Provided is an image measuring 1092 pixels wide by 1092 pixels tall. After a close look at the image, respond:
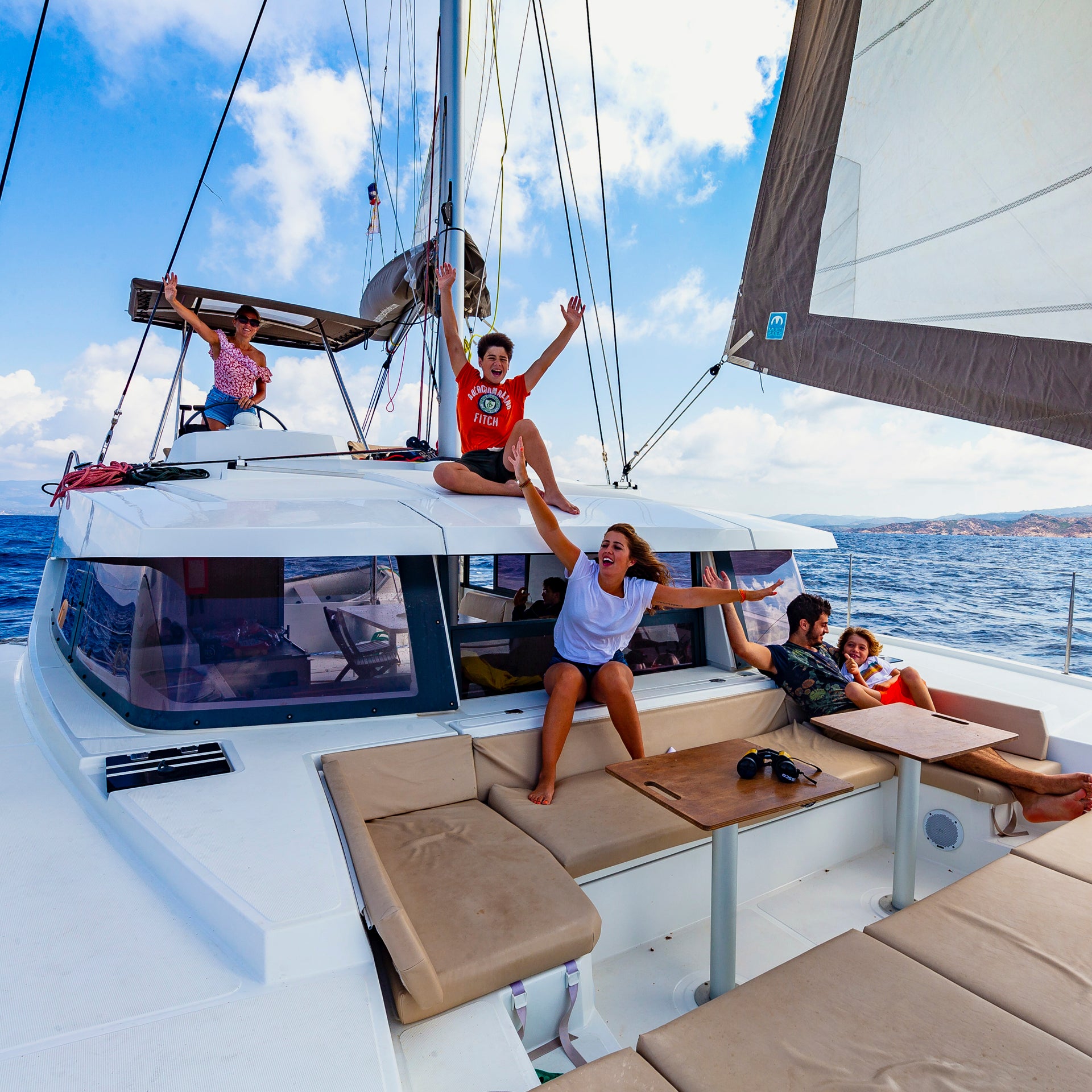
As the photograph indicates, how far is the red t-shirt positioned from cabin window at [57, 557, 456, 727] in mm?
1136

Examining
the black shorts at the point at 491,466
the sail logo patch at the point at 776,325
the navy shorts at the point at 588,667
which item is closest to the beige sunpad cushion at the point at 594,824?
the navy shorts at the point at 588,667

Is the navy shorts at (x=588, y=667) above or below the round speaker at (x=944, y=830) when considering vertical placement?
above

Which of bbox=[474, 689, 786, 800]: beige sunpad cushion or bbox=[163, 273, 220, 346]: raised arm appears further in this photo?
bbox=[163, 273, 220, 346]: raised arm

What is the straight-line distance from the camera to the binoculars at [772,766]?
2.38 meters

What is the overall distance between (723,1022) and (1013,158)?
2.71 metres

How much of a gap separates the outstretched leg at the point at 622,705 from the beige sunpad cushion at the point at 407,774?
0.69 meters

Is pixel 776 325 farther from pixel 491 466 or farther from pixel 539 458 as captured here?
pixel 491 466

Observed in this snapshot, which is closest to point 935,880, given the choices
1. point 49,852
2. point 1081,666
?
point 49,852

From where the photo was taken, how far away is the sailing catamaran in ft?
4.82

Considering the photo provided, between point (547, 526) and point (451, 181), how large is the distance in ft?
9.56

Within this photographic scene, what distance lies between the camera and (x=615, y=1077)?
138 centimetres

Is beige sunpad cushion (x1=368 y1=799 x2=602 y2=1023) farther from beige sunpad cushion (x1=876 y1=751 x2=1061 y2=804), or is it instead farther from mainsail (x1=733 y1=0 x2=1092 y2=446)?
mainsail (x1=733 y1=0 x2=1092 y2=446)

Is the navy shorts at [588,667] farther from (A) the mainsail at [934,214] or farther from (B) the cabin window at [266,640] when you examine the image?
(A) the mainsail at [934,214]

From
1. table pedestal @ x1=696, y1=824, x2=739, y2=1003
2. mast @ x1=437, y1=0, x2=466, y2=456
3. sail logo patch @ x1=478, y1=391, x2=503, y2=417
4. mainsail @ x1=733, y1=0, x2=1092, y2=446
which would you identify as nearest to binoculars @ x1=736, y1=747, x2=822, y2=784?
table pedestal @ x1=696, y1=824, x2=739, y2=1003
